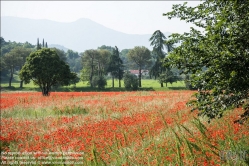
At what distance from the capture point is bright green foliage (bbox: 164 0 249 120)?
438cm

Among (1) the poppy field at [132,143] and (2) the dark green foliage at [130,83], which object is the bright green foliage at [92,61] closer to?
(2) the dark green foliage at [130,83]

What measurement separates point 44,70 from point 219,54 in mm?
28544

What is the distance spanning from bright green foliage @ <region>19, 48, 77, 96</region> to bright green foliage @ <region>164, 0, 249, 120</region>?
2645cm

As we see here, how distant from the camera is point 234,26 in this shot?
4.61 metres

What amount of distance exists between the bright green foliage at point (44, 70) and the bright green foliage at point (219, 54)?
86.8ft

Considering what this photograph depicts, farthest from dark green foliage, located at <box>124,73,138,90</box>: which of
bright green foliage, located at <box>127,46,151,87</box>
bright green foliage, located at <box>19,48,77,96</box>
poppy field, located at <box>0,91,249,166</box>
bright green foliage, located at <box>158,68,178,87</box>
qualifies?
poppy field, located at <box>0,91,249,166</box>

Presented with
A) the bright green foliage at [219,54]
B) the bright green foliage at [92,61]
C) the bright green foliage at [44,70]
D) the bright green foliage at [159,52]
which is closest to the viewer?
the bright green foliage at [219,54]

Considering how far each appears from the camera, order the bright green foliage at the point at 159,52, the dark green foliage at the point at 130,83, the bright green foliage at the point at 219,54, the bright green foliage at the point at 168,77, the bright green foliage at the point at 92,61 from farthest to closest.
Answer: the bright green foliage at the point at 92,61, the bright green foliage at the point at 159,52, the bright green foliage at the point at 168,77, the dark green foliage at the point at 130,83, the bright green foliage at the point at 219,54

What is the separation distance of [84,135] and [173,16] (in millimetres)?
5110

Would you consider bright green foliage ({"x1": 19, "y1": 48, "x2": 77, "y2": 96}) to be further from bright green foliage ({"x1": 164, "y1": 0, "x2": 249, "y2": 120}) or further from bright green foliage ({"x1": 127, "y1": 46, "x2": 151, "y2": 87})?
bright green foliage ({"x1": 127, "y1": 46, "x2": 151, "y2": 87})

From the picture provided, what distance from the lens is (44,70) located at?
29.8 m

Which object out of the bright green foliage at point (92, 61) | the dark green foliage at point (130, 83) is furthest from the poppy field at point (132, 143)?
the bright green foliage at point (92, 61)

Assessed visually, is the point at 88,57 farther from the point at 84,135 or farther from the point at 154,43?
the point at 84,135

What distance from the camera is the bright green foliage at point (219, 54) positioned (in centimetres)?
438
